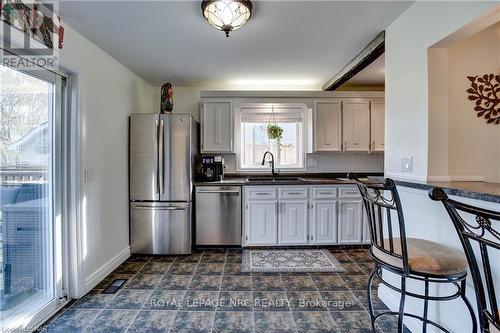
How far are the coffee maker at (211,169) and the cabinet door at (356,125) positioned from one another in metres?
1.94

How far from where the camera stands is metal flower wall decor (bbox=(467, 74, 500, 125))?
177cm

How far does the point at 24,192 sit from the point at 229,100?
8.87 feet

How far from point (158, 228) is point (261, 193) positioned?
1414mm

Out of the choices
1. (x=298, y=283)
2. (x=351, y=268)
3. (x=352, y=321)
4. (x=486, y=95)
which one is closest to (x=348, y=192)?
(x=351, y=268)

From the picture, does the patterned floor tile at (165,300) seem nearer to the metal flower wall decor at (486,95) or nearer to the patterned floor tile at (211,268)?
the patterned floor tile at (211,268)

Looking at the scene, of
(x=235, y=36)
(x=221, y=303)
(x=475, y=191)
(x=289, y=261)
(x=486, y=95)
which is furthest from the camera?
(x=289, y=261)

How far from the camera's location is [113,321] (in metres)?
1.98

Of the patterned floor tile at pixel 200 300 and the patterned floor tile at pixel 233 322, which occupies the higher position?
the patterned floor tile at pixel 200 300

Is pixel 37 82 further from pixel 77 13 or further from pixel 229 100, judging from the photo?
pixel 229 100

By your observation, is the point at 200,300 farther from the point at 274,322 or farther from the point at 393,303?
the point at 393,303

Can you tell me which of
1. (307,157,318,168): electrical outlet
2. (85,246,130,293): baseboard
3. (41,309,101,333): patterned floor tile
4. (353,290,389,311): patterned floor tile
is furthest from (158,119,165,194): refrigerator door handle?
(353,290,389,311): patterned floor tile

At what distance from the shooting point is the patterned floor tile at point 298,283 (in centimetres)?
251

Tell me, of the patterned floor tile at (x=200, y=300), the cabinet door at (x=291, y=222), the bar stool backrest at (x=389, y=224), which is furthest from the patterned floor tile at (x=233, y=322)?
the cabinet door at (x=291, y=222)

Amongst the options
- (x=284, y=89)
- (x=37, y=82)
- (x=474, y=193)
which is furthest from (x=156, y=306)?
(x=284, y=89)
